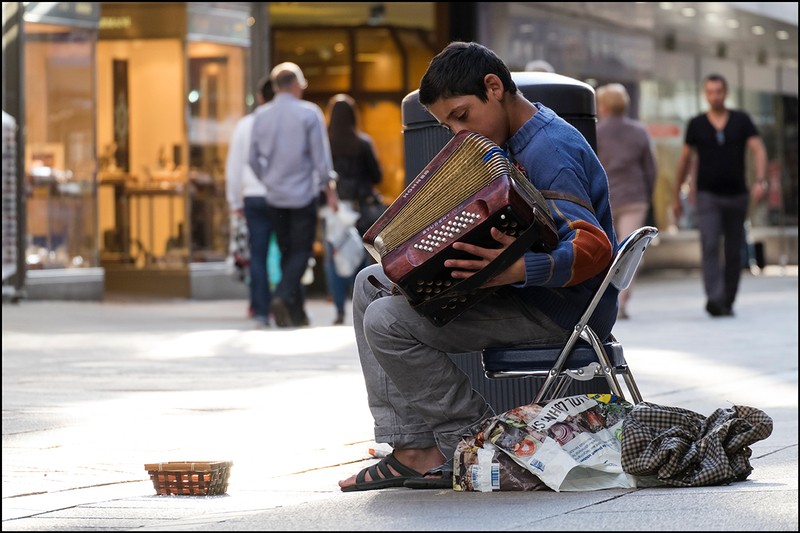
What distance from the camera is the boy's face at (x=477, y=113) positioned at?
4688mm

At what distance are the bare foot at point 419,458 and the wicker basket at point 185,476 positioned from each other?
406mm

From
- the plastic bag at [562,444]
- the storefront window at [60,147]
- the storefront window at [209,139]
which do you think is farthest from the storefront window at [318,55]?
the plastic bag at [562,444]

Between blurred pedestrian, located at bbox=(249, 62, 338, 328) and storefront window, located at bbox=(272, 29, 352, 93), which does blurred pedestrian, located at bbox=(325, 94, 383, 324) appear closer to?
blurred pedestrian, located at bbox=(249, 62, 338, 328)

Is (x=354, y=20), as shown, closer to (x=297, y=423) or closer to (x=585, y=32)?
(x=585, y=32)

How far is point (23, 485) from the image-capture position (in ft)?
17.2

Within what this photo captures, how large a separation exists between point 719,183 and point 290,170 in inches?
144

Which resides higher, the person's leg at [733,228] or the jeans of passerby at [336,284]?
the person's leg at [733,228]

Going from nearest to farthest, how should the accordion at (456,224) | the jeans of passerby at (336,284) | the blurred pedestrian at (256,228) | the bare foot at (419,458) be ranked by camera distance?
the accordion at (456,224) → the bare foot at (419,458) → the blurred pedestrian at (256,228) → the jeans of passerby at (336,284)

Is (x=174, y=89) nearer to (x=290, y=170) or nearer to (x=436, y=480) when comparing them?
(x=290, y=170)

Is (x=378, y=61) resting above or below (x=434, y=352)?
above

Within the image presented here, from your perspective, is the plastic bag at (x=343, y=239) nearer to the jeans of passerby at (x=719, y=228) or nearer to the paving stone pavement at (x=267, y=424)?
the paving stone pavement at (x=267, y=424)

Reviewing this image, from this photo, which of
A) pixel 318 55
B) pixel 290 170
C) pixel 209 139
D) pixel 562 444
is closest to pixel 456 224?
pixel 562 444

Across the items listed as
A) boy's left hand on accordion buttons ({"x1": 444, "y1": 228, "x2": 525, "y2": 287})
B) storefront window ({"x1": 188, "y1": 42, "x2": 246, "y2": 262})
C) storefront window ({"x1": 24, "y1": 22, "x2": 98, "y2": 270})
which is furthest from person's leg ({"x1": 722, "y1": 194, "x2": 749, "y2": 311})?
boy's left hand on accordion buttons ({"x1": 444, "y1": 228, "x2": 525, "y2": 287})

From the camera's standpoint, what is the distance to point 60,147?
1579 cm
